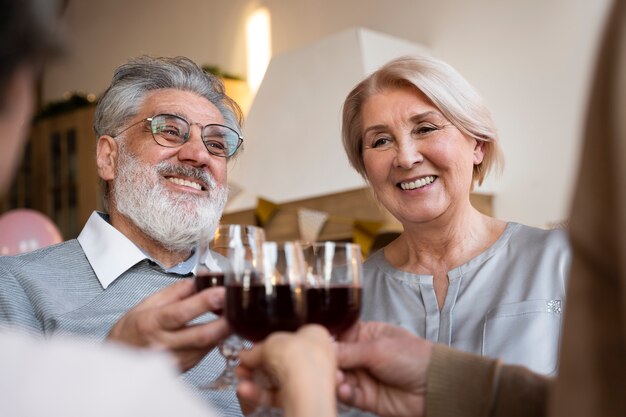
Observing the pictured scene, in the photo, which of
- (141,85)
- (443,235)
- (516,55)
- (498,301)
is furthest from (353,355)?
(516,55)

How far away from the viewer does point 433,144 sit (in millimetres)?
1865

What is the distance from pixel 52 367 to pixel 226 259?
47cm

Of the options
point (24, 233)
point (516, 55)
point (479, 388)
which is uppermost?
point (516, 55)

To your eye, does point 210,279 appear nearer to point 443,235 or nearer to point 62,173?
point 443,235

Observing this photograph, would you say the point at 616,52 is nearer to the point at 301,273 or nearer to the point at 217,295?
the point at 301,273

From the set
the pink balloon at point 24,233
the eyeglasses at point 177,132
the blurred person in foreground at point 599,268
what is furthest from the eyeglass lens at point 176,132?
the pink balloon at point 24,233

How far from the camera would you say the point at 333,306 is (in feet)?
3.18

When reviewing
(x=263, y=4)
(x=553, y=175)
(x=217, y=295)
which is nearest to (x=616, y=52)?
(x=217, y=295)

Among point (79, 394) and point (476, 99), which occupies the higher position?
point (476, 99)

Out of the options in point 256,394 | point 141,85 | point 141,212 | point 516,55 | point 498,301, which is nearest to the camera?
point 256,394

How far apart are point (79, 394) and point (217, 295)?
1.54ft

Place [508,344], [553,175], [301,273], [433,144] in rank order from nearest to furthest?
[301,273] → [508,344] → [433,144] → [553,175]

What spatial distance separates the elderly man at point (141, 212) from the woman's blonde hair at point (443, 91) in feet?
1.43

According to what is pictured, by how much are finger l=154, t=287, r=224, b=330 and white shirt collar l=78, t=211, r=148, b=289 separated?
2.54 ft
